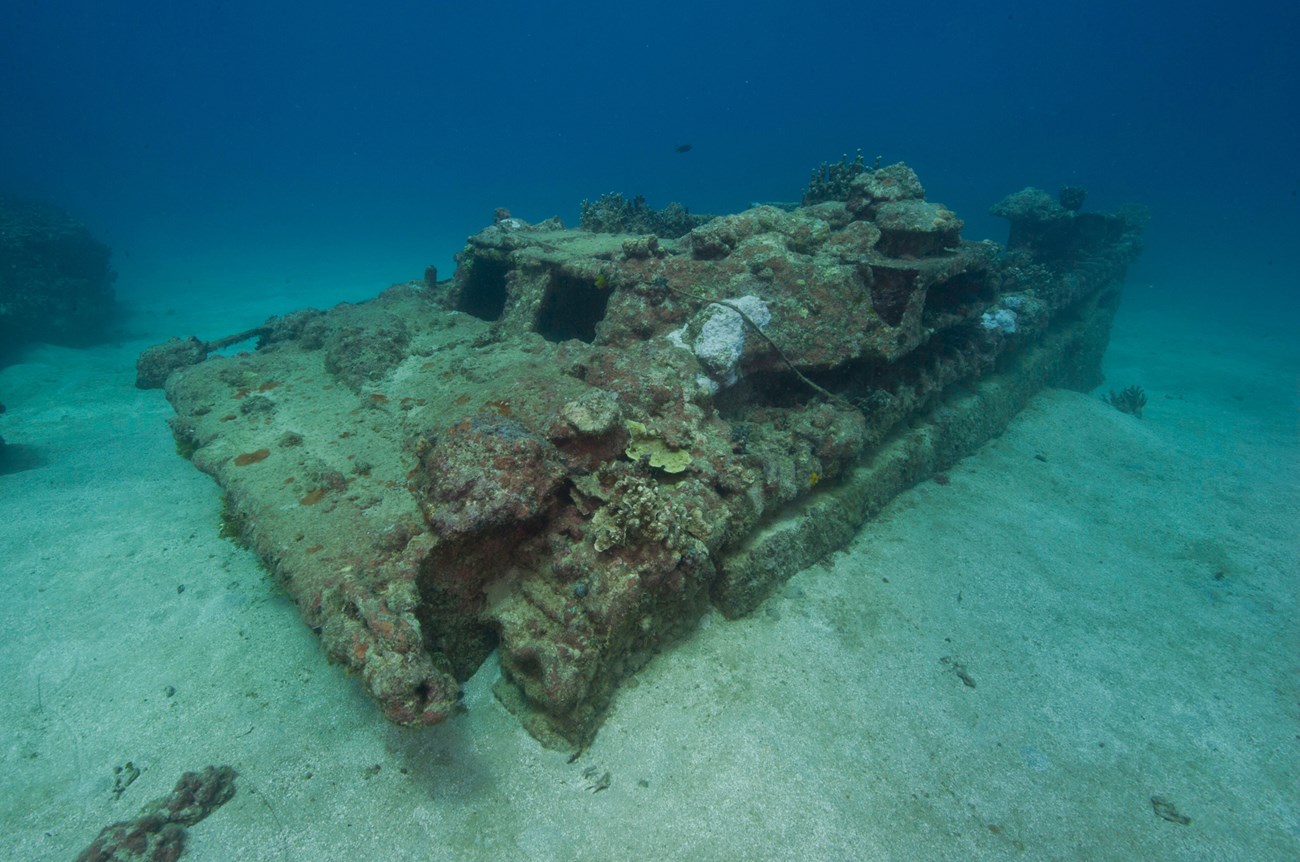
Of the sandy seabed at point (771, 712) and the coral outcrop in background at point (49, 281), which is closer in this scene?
the sandy seabed at point (771, 712)

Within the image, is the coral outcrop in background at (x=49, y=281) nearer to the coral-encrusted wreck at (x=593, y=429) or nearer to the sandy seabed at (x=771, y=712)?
the coral-encrusted wreck at (x=593, y=429)

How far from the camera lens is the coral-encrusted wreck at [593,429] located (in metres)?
4.39

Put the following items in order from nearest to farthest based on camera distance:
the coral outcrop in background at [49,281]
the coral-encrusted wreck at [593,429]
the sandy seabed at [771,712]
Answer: the sandy seabed at [771,712], the coral-encrusted wreck at [593,429], the coral outcrop in background at [49,281]

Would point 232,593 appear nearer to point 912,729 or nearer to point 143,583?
point 143,583

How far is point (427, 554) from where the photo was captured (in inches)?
170

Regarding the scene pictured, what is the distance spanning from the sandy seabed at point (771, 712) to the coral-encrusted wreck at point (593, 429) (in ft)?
1.88

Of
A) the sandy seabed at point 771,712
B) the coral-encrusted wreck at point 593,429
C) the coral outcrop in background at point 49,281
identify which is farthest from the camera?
the coral outcrop in background at point 49,281

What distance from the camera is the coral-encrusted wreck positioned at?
4.39 m

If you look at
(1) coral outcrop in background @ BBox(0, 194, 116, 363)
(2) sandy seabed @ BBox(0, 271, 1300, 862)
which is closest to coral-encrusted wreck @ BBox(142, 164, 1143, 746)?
(2) sandy seabed @ BBox(0, 271, 1300, 862)

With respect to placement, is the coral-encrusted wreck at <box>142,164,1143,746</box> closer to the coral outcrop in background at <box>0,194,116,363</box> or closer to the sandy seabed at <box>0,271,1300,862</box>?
the sandy seabed at <box>0,271,1300,862</box>

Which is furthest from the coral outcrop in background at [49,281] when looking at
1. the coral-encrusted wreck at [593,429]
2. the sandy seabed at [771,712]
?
the sandy seabed at [771,712]

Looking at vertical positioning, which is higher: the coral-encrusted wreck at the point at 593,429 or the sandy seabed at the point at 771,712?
Answer: the coral-encrusted wreck at the point at 593,429

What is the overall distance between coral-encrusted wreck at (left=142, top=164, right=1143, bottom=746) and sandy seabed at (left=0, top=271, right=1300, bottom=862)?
1.88 feet

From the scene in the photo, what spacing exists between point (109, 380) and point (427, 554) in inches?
643
